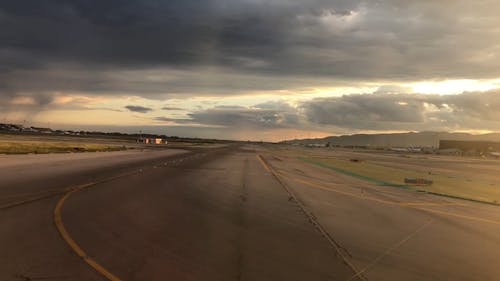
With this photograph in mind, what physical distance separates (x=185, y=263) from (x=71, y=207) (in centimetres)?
831

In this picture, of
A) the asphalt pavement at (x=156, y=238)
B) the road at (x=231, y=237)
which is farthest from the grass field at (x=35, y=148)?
the asphalt pavement at (x=156, y=238)

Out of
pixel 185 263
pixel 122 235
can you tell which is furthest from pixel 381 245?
pixel 122 235

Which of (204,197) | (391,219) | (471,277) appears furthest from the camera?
(204,197)

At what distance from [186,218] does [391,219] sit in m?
7.56

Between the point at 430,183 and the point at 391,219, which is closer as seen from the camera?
the point at 391,219

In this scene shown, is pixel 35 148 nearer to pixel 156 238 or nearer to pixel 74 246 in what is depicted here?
pixel 156 238

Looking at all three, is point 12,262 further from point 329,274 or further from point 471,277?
point 471,277

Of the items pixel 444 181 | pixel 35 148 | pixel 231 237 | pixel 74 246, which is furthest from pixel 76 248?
pixel 35 148

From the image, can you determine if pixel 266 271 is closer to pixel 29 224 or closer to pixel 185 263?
pixel 185 263

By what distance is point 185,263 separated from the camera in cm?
945

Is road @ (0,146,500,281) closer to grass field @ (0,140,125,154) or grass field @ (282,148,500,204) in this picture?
grass field @ (282,148,500,204)

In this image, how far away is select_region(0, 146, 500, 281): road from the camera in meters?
9.16

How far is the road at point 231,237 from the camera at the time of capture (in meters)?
9.16

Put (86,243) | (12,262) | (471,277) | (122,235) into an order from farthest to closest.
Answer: (122,235) → (86,243) → (471,277) → (12,262)
